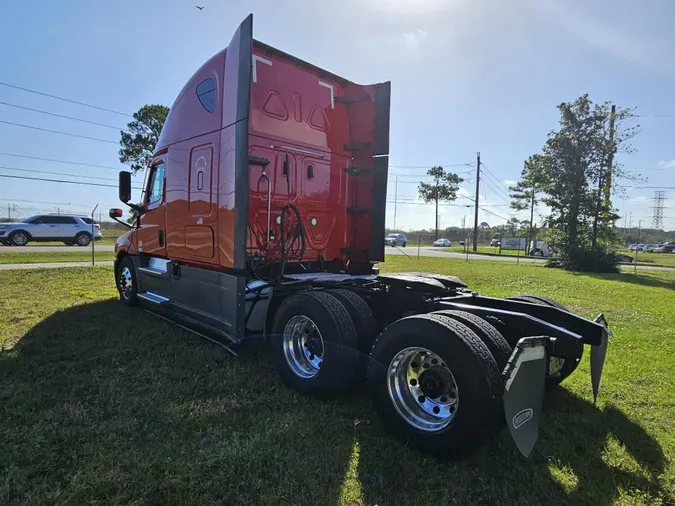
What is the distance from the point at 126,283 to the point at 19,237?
62.3ft

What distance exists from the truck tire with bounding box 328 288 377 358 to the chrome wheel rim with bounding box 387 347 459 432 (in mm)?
542

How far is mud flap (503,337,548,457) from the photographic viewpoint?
2414 millimetres

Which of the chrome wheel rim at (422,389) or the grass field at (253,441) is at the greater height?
the chrome wheel rim at (422,389)

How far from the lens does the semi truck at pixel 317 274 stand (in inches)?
105

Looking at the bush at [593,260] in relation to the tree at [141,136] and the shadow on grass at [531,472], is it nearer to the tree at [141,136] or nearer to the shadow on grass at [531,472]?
the shadow on grass at [531,472]

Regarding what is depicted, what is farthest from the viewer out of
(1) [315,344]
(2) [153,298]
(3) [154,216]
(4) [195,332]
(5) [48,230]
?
(5) [48,230]

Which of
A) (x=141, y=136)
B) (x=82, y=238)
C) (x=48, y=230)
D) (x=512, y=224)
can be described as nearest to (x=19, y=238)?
(x=48, y=230)

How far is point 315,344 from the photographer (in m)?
3.87

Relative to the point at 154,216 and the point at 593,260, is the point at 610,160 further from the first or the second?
the point at 154,216

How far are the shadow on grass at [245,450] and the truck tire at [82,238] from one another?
22.5 meters

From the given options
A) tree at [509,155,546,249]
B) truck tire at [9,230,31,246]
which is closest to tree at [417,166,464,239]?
tree at [509,155,546,249]

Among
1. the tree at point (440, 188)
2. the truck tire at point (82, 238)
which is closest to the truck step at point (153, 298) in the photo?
the truck tire at point (82, 238)

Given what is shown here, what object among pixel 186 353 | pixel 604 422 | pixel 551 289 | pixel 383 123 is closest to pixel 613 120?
pixel 551 289

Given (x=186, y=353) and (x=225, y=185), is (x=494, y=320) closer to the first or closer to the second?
(x=225, y=185)
